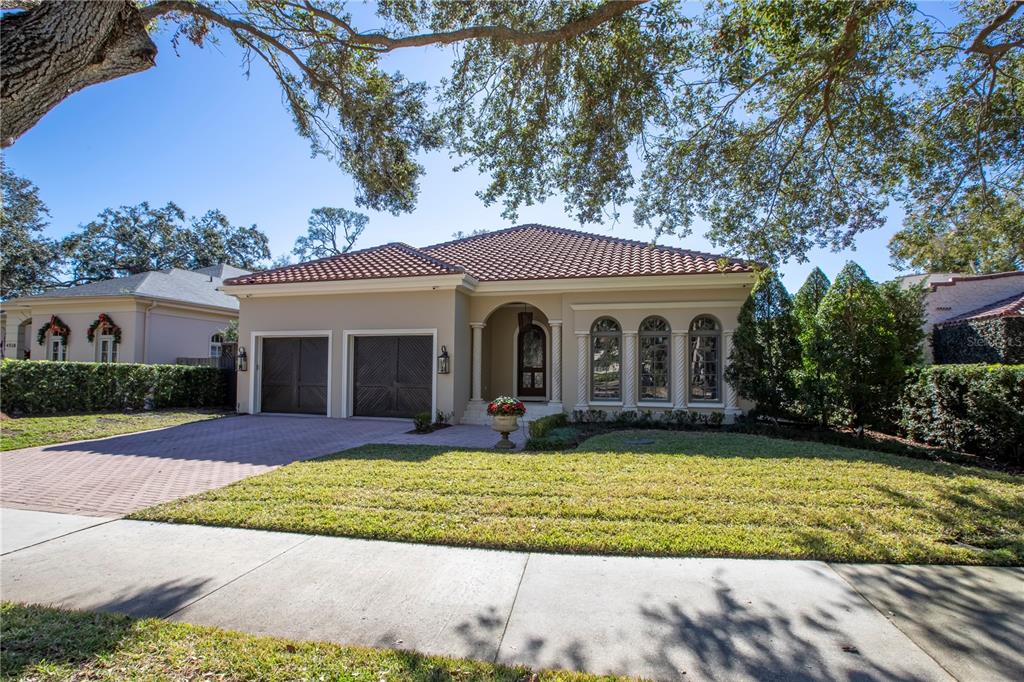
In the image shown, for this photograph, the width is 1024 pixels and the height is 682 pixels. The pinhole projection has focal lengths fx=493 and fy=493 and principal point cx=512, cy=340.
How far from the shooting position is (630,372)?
43.1 feet

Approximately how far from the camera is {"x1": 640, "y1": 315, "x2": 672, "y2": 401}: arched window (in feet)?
43.1

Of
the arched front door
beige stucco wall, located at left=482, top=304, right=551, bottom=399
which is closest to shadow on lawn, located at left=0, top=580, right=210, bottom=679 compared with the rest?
beige stucco wall, located at left=482, top=304, right=551, bottom=399

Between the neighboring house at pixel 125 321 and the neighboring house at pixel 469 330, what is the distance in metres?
8.59

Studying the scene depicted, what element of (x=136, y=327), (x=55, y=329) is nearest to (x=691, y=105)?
(x=136, y=327)

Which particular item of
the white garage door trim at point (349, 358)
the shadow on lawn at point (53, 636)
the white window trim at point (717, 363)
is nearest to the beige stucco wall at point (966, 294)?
the white window trim at point (717, 363)

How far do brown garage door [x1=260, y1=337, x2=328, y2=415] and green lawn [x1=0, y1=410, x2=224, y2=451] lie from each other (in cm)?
158

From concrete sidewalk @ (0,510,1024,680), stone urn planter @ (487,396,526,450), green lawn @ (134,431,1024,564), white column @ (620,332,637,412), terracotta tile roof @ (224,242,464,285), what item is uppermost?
terracotta tile roof @ (224,242,464,285)

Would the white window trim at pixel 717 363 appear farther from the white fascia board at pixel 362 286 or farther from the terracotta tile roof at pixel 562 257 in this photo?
the white fascia board at pixel 362 286

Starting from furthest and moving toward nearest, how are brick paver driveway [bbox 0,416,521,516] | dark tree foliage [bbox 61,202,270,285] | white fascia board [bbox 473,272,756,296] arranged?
dark tree foliage [bbox 61,202,270,285] < white fascia board [bbox 473,272,756,296] < brick paver driveway [bbox 0,416,521,516]

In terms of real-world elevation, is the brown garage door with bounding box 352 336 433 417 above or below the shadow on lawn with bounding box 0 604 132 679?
above

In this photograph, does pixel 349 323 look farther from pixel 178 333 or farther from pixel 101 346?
pixel 101 346

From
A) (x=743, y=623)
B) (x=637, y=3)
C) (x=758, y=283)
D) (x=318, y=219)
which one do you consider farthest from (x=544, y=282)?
(x=318, y=219)

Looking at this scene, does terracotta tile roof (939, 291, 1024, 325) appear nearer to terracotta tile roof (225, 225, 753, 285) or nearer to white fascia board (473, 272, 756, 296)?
white fascia board (473, 272, 756, 296)

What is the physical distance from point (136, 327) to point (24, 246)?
78.2 feet
